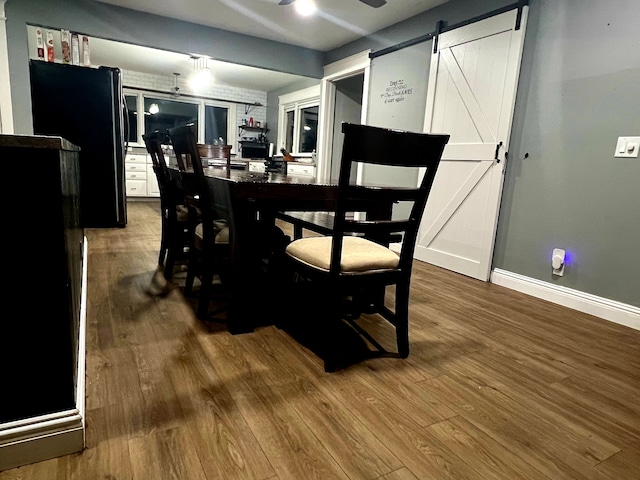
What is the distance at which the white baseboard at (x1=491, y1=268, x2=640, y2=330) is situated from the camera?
225cm

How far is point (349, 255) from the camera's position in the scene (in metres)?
1.55

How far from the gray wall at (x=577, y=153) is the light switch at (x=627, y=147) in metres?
0.03

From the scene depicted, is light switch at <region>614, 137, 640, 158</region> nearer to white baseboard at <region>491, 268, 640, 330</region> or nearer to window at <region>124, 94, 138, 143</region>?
white baseboard at <region>491, 268, 640, 330</region>

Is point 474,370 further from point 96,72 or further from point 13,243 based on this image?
point 96,72

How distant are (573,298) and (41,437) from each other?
287cm

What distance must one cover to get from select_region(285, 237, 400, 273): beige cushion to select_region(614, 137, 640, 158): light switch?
171 cm

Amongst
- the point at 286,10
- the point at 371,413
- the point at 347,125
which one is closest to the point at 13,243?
the point at 347,125

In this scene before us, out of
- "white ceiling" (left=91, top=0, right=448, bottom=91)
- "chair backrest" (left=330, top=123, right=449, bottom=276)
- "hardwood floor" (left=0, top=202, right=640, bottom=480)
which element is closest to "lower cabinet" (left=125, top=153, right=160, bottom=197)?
"white ceiling" (left=91, top=0, right=448, bottom=91)

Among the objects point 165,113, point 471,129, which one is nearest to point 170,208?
point 471,129

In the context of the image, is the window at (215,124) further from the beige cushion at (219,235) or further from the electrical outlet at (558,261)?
the electrical outlet at (558,261)

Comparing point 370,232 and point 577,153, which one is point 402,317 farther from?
point 577,153

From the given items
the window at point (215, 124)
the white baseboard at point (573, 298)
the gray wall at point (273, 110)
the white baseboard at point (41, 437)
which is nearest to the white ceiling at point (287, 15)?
the white baseboard at point (573, 298)

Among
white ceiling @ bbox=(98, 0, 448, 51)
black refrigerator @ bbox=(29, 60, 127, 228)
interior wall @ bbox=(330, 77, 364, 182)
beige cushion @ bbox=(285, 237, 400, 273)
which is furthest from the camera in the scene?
interior wall @ bbox=(330, 77, 364, 182)

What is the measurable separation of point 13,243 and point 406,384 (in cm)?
134
